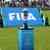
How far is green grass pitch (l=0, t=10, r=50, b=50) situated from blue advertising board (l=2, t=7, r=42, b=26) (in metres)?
0.09

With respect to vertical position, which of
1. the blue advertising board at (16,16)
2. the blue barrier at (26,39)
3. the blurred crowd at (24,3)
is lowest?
the blue barrier at (26,39)

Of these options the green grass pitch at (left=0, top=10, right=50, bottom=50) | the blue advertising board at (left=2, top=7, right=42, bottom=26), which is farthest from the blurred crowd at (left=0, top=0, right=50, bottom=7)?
the green grass pitch at (left=0, top=10, right=50, bottom=50)

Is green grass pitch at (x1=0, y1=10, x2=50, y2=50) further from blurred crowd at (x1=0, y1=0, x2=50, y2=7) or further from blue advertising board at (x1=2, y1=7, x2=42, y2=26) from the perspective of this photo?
blurred crowd at (x1=0, y1=0, x2=50, y2=7)

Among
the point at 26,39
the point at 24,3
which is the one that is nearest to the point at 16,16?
the point at 24,3

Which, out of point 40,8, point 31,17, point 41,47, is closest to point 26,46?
point 41,47

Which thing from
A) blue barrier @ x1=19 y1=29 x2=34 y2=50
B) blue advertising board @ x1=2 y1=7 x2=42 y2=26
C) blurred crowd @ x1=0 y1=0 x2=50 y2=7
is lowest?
blue barrier @ x1=19 y1=29 x2=34 y2=50

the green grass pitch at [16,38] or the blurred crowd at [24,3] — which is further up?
the blurred crowd at [24,3]

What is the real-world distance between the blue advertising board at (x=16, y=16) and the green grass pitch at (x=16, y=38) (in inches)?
3.5

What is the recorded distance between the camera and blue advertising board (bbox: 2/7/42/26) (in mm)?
1499

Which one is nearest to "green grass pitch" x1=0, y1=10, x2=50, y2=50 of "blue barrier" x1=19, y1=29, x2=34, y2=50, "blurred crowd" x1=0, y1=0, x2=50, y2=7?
"blue barrier" x1=19, y1=29, x2=34, y2=50

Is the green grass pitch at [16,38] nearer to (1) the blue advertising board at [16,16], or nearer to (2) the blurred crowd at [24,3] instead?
(1) the blue advertising board at [16,16]

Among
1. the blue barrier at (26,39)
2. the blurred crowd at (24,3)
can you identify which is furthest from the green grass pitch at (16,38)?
the blurred crowd at (24,3)

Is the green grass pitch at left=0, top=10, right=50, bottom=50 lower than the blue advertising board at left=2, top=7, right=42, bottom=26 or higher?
lower

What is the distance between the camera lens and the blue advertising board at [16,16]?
4.92 feet
